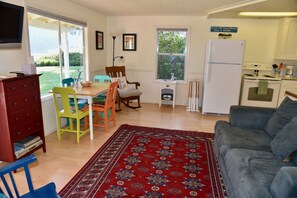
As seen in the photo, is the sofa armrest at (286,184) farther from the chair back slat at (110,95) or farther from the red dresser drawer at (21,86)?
the chair back slat at (110,95)

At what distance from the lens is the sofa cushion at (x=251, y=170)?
1482 millimetres

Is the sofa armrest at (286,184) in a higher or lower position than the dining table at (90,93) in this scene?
lower

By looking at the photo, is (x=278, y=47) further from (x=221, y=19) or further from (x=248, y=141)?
(x=248, y=141)

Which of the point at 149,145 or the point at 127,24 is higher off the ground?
the point at 127,24

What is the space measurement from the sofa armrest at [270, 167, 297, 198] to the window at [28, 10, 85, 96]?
3.40 metres

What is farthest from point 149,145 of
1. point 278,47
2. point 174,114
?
point 278,47

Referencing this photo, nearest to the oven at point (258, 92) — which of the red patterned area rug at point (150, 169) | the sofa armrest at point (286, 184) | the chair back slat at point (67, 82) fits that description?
the red patterned area rug at point (150, 169)

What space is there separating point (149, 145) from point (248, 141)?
145 centimetres

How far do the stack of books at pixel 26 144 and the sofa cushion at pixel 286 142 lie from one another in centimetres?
278

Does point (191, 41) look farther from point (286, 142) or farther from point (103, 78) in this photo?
point (286, 142)

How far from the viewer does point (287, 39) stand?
15.6ft

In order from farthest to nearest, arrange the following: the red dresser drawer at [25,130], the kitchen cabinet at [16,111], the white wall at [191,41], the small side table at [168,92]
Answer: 1. the small side table at [168,92]
2. the white wall at [191,41]
3. the red dresser drawer at [25,130]
4. the kitchen cabinet at [16,111]

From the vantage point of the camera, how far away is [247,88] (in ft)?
16.3

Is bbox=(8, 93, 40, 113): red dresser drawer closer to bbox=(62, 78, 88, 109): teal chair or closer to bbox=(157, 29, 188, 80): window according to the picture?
bbox=(62, 78, 88, 109): teal chair
